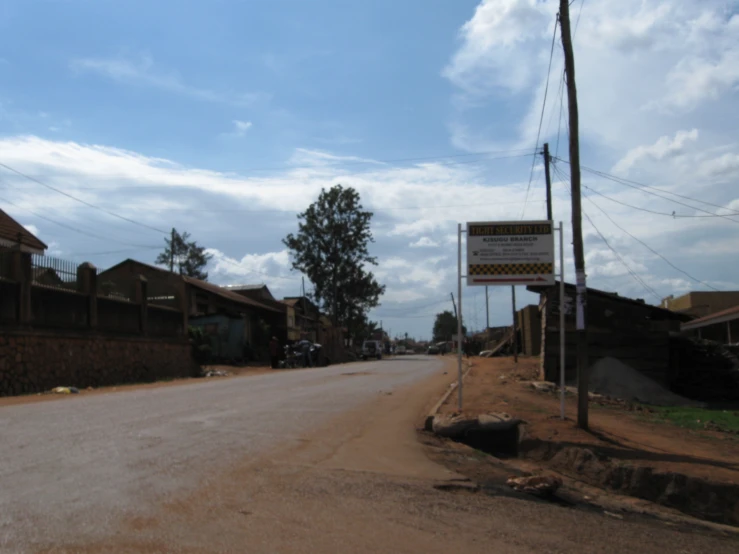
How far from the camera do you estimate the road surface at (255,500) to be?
520cm

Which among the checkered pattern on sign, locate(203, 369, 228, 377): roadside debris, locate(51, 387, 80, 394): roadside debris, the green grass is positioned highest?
the checkered pattern on sign

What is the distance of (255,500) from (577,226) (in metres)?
7.54

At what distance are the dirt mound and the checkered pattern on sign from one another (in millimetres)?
7948

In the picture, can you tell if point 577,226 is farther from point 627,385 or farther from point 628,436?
point 627,385

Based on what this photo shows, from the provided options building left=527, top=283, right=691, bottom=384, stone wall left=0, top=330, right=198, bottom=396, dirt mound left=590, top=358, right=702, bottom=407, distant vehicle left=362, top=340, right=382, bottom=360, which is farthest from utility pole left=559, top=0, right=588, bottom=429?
Result: distant vehicle left=362, top=340, right=382, bottom=360

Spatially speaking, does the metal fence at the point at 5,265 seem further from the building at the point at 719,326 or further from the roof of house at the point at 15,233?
the building at the point at 719,326

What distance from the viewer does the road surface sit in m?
5.20

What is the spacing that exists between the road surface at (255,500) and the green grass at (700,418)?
6.52 m

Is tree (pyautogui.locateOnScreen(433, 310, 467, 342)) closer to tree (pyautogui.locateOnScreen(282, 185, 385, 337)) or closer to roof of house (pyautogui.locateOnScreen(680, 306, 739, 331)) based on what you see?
tree (pyautogui.locateOnScreen(282, 185, 385, 337))

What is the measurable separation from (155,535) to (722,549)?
4.96 meters

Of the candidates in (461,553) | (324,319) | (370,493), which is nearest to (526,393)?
(370,493)

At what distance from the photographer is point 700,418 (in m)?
14.5

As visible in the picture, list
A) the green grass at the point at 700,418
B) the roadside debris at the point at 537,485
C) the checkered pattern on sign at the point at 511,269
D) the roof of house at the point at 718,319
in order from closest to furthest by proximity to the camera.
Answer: the roadside debris at the point at 537,485, the checkered pattern on sign at the point at 511,269, the green grass at the point at 700,418, the roof of house at the point at 718,319

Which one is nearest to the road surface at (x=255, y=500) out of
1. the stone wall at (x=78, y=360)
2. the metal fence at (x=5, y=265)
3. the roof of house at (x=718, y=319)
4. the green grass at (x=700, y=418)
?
the green grass at (x=700, y=418)
